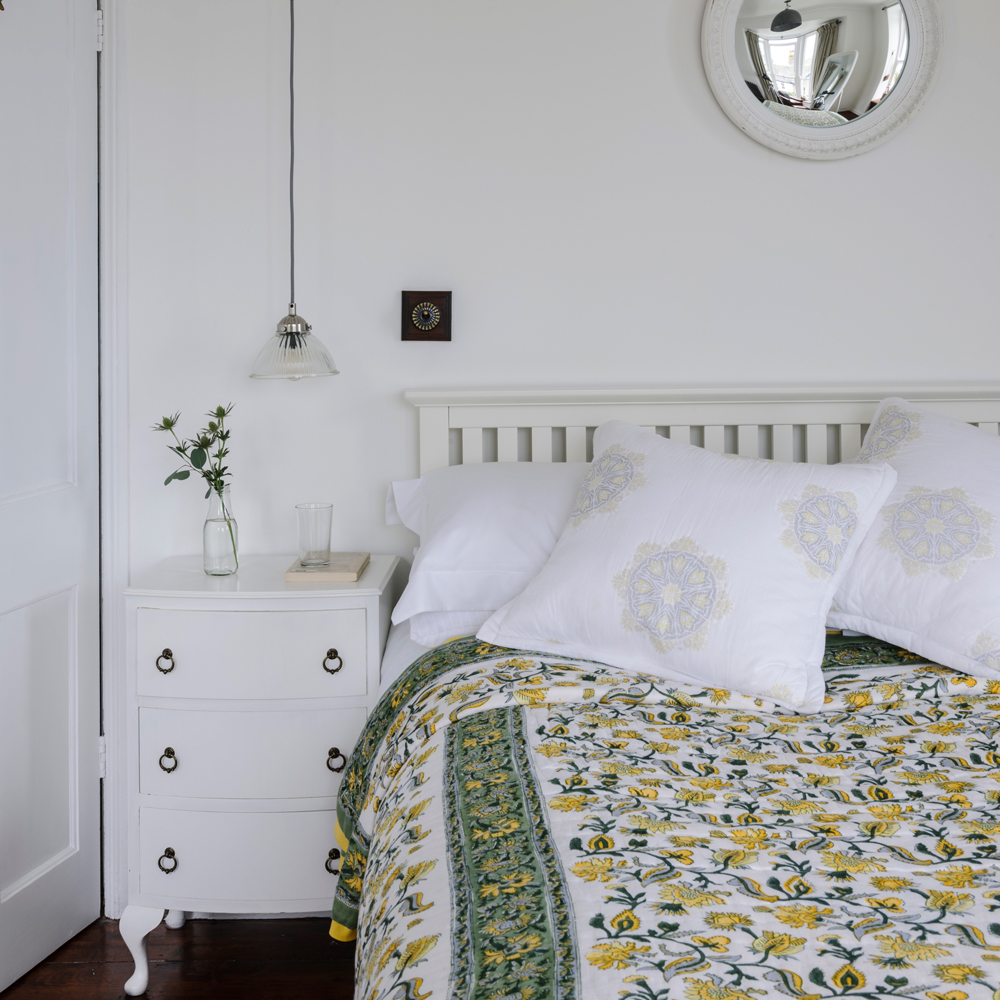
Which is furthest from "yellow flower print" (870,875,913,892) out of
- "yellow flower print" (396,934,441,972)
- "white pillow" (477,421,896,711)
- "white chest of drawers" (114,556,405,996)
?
"white chest of drawers" (114,556,405,996)

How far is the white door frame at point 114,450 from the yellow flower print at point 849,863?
5.20 feet

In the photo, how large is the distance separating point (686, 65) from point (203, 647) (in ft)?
5.42

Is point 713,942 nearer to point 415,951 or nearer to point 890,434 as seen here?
point 415,951

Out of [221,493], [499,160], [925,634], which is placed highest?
[499,160]

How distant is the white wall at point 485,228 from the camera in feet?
6.38

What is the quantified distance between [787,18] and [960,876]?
6.19ft

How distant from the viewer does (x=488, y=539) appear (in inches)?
63.9

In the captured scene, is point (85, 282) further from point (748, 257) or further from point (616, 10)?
point (748, 257)

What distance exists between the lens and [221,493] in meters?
1.82

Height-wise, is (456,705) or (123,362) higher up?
(123,362)

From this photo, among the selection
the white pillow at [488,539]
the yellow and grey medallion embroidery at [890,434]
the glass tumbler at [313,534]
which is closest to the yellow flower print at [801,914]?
the white pillow at [488,539]

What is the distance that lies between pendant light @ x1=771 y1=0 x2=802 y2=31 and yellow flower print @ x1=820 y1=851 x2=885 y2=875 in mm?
1845

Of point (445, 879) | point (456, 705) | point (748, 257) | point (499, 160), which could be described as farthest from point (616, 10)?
point (445, 879)

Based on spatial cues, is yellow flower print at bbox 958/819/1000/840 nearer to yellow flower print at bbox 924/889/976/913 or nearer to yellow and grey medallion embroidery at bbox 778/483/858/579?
yellow flower print at bbox 924/889/976/913
